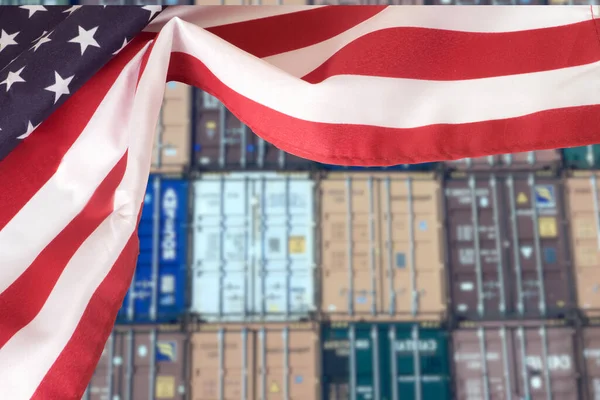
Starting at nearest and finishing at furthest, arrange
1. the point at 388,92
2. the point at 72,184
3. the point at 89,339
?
the point at 89,339 < the point at 72,184 < the point at 388,92

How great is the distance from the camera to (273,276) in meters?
9.78

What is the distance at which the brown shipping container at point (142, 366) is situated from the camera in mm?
9453

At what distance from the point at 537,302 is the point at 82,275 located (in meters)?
8.99

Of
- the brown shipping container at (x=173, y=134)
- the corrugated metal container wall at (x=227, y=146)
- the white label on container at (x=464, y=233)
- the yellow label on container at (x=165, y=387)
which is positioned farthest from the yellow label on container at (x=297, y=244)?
the yellow label on container at (x=165, y=387)

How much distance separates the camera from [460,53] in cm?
262

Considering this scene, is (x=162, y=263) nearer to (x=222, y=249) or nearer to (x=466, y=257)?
(x=222, y=249)

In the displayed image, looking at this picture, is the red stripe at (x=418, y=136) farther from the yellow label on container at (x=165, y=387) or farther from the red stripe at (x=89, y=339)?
the yellow label on container at (x=165, y=387)

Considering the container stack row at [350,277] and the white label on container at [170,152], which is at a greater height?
the white label on container at [170,152]

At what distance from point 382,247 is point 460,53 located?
25.0ft

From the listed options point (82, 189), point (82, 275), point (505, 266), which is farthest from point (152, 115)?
point (505, 266)

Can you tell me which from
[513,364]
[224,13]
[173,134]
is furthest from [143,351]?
[224,13]

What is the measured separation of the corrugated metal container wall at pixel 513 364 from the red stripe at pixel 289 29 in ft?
25.7

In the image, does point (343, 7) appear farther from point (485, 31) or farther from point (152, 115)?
point (152, 115)

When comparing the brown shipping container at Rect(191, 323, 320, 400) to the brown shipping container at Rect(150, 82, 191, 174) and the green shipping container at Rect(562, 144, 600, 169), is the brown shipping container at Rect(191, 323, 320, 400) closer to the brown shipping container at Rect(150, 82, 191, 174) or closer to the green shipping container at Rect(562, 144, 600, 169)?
the brown shipping container at Rect(150, 82, 191, 174)
